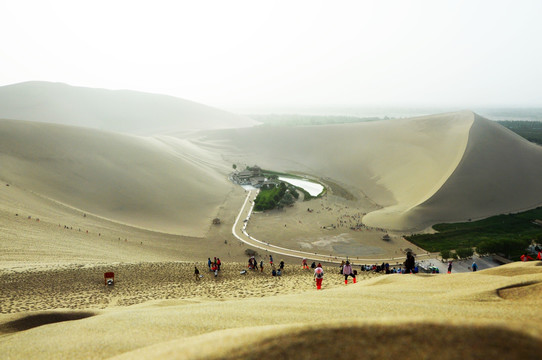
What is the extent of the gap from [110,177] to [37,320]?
31520mm

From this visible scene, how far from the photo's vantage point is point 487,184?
38188 millimetres

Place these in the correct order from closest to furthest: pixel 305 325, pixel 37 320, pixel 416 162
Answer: pixel 305 325
pixel 37 320
pixel 416 162

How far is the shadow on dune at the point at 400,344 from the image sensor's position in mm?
2586

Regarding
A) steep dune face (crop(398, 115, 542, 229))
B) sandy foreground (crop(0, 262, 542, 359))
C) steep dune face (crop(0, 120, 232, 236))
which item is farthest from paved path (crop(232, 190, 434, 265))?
sandy foreground (crop(0, 262, 542, 359))

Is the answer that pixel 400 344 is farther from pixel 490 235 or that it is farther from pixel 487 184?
pixel 487 184

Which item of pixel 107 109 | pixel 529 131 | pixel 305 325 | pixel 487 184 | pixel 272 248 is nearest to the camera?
pixel 305 325

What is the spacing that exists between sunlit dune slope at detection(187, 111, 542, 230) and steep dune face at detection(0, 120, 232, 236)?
19838 millimetres

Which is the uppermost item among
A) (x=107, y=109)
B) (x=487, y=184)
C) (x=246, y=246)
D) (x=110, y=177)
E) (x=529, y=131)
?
(x=107, y=109)

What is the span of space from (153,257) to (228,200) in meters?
20.5

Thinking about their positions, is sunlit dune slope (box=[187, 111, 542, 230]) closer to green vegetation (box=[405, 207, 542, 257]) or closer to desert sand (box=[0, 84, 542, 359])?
desert sand (box=[0, 84, 542, 359])

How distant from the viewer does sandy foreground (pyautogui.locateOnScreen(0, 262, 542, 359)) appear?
2.73 metres

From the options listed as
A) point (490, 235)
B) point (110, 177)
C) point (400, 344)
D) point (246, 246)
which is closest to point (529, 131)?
point (490, 235)

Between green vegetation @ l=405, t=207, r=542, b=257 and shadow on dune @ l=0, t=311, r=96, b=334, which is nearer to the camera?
shadow on dune @ l=0, t=311, r=96, b=334

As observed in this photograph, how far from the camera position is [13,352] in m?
5.06
